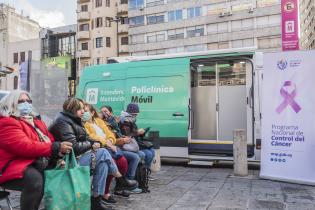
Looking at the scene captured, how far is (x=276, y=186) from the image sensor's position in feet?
22.7

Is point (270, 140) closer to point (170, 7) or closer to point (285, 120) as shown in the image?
point (285, 120)

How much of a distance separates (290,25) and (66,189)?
12.5 meters

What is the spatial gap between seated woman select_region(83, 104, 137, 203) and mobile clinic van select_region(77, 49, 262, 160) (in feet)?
11.4

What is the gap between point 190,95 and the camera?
9.52 meters

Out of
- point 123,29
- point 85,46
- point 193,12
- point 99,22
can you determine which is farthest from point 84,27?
point 193,12

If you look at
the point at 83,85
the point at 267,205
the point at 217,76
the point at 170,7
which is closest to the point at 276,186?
the point at 267,205

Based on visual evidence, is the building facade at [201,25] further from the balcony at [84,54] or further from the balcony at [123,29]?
the balcony at [84,54]

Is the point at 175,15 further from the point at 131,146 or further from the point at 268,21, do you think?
the point at 131,146

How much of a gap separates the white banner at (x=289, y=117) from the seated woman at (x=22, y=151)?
4580mm

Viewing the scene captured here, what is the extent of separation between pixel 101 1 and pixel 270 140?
49862 mm

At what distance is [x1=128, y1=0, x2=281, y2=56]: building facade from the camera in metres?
41.9

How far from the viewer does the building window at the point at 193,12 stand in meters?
46.6

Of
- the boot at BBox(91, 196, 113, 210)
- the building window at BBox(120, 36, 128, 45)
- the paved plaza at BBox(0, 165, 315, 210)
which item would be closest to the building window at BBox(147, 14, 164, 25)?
the building window at BBox(120, 36, 128, 45)

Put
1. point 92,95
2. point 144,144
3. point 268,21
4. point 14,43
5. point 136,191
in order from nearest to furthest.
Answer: point 136,191
point 144,144
point 92,95
point 268,21
point 14,43
